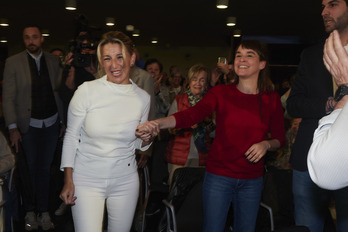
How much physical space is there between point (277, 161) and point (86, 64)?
2257 mm

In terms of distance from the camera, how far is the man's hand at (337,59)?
1074mm

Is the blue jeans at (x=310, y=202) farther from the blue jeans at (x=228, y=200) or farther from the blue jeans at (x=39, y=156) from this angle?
the blue jeans at (x=39, y=156)

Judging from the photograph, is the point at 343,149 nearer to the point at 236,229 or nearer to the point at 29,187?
the point at 236,229

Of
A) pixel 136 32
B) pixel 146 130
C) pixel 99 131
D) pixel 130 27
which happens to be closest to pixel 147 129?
pixel 146 130

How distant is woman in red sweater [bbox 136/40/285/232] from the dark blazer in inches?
6.0

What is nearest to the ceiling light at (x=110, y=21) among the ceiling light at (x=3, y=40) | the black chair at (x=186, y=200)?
the ceiling light at (x=3, y=40)

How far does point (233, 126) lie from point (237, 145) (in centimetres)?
11

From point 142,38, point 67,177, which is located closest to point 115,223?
point 67,177

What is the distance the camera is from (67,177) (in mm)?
2057

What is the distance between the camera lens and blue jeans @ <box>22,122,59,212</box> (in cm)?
370

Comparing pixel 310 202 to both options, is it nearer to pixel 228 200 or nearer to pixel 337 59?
pixel 228 200

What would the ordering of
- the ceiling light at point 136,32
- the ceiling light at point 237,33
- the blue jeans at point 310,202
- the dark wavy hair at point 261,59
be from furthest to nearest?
1. the ceiling light at point 136,32
2. the ceiling light at point 237,33
3. the dark wavy hair at point 261,59
4. the blue jeans at point 310,202

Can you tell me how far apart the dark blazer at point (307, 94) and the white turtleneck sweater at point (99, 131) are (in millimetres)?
898

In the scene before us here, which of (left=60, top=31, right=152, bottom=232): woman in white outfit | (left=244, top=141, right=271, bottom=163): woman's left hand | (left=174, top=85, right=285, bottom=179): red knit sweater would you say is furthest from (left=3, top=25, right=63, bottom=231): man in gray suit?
(left=244, top=141, right=271, bottom=163): woman's left hand
